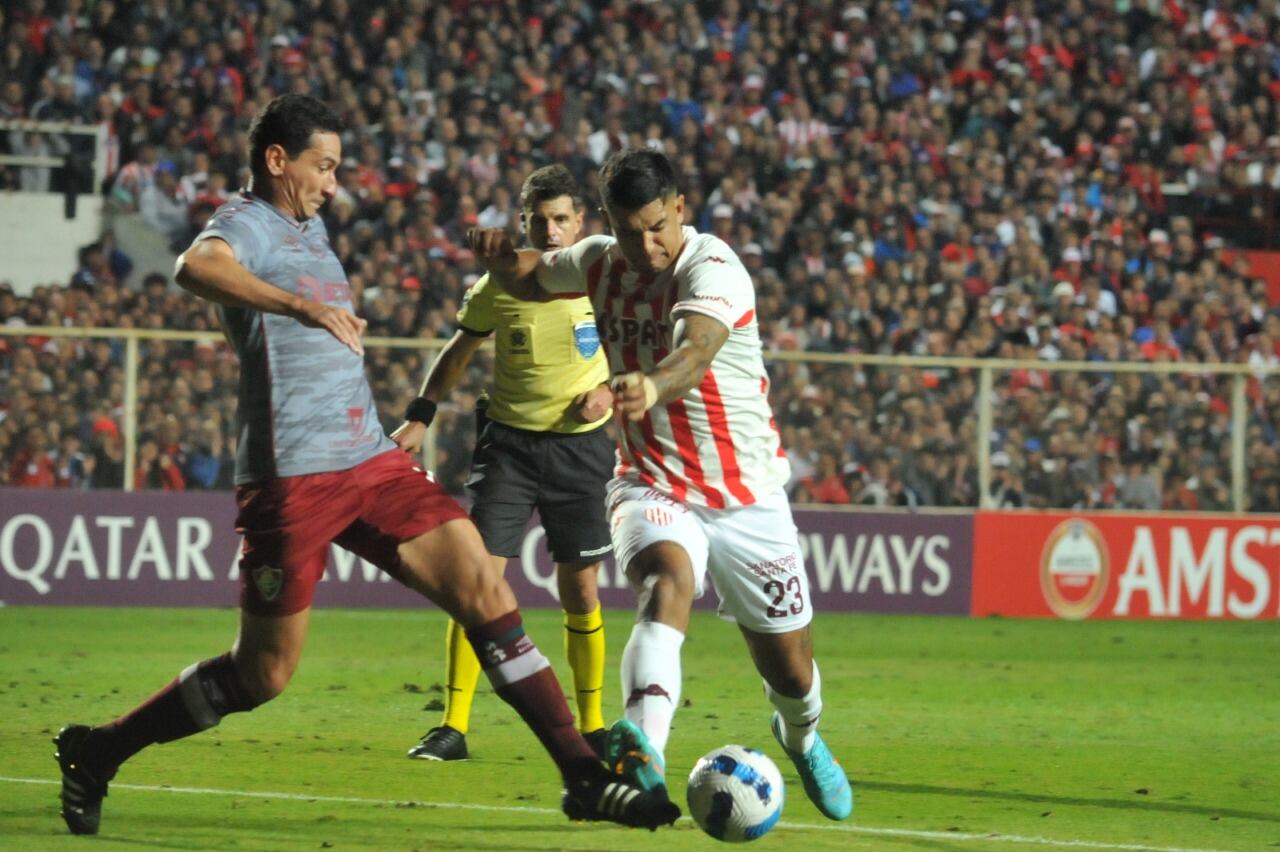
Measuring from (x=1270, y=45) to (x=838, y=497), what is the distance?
39.8 feet

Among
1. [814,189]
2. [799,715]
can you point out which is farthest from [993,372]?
[799,715]

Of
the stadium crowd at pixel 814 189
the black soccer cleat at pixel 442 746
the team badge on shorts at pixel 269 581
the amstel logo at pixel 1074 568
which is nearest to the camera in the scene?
the team badge on shorts at pixel 269 581

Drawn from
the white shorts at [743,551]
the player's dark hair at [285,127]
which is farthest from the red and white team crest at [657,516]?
the player's dark hair at [285,127]

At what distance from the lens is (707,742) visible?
817 cm

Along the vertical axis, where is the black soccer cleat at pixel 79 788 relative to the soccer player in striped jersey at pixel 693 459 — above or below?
below

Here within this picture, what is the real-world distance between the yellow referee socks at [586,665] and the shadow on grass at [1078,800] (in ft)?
3.58

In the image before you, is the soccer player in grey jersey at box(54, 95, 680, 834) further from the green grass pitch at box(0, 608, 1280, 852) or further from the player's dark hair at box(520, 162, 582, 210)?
the player's dark hair at box(520, 162, 582, 210)

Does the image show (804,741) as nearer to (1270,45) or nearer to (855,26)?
(855,26)

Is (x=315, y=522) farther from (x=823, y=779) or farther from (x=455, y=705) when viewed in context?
(x=455, y=705)

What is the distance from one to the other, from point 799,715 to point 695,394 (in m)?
1.08

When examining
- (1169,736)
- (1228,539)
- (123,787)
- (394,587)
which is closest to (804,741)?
(123,787)

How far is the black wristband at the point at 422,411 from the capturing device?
744cm

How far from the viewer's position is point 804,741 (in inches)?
239

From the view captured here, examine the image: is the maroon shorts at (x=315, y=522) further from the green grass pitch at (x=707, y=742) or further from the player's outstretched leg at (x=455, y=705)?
the player's outstretched leg at (x=455, y=705)
